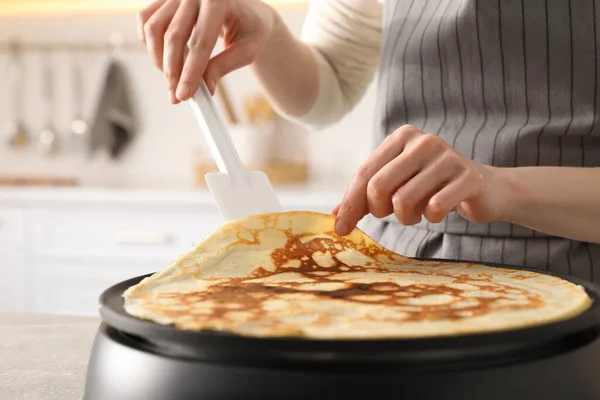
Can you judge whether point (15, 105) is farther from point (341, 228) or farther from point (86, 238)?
point (341, 228)

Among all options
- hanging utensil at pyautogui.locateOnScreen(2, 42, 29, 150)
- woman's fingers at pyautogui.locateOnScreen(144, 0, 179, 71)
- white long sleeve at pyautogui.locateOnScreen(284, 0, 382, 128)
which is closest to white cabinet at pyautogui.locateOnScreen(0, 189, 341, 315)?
hanging utensil at pyautogui.locateOnScreen(2, 42, 29, 150)

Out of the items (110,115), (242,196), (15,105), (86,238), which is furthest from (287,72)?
(15,105)

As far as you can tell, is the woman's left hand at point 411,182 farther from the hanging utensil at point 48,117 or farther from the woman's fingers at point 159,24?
the hanging utensil at point 48,117

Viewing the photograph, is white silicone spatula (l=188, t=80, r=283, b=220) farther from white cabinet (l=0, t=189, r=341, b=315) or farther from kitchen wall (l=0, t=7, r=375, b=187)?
kitchen wall (l=0, t=7, r=375, b=187)

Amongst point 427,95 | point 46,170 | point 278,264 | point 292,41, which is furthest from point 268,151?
point 278,264

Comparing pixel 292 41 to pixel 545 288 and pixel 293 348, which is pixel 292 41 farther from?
pixel 293 348

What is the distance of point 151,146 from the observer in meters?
3.35

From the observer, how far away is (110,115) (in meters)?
3.28

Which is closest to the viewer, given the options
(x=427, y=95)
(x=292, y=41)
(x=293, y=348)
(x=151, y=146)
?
(x=293, y=348)

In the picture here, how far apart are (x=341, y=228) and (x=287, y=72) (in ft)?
2.01

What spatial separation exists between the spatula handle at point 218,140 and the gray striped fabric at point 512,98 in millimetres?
314

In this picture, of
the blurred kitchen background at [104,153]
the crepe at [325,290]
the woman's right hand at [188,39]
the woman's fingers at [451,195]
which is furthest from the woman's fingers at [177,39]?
the blurred kitchen background at [104,153]

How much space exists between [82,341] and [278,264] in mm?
350

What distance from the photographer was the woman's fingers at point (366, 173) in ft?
2.65
